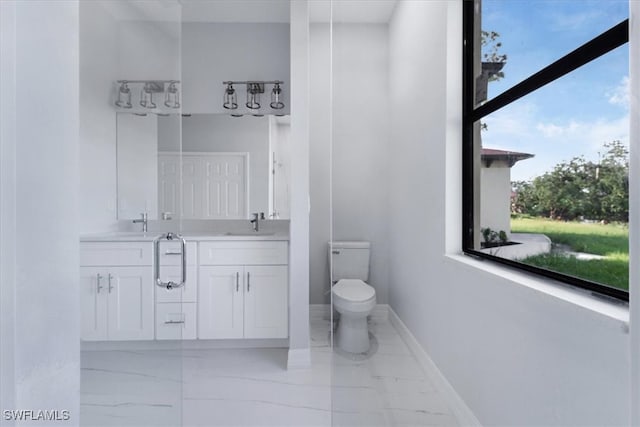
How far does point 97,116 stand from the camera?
1.42 m

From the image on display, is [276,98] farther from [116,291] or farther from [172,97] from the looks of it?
[116,291]

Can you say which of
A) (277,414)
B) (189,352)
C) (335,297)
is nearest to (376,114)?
(335,297)

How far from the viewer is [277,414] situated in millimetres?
1613

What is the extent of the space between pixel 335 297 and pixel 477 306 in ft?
3.02

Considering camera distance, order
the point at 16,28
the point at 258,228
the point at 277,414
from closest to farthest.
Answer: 1. the point at 16,28
2. the point at 277,414
3. the point at 258,228

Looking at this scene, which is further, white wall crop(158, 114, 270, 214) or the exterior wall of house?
white wall crop(158, 114, 270, 214)

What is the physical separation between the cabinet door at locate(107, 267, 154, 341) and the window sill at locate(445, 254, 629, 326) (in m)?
1.52

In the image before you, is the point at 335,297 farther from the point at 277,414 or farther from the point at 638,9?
the point at 638,9

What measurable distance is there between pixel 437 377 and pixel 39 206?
1.88 m

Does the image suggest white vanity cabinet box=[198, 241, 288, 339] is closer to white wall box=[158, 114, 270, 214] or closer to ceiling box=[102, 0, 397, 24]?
white wall box=[158, 114, 270, 214]

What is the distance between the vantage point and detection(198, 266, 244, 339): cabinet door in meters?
2.33

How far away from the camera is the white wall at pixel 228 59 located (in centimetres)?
274

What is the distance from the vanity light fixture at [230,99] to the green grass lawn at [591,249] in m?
2.43

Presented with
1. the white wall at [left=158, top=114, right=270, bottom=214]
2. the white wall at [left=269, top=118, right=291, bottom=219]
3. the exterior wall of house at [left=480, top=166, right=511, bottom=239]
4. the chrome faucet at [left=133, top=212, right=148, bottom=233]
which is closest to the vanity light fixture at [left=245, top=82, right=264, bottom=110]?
the white wall at [left=158, top=114, right=270, bottom=214]
